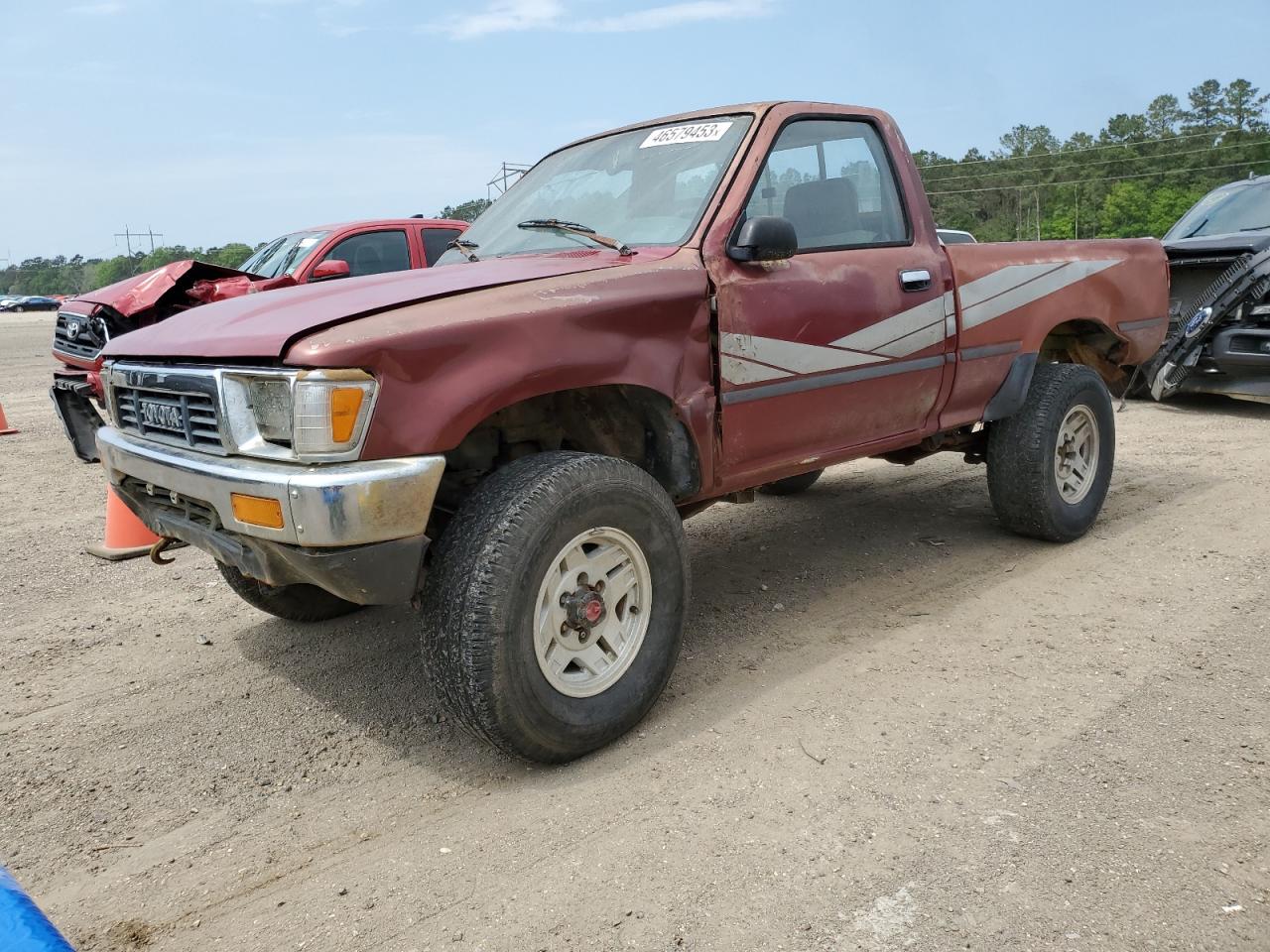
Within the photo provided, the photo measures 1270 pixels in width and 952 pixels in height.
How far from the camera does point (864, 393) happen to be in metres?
3.95

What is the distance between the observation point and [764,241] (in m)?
3.30

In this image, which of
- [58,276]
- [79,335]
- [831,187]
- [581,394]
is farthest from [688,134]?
[58,276]

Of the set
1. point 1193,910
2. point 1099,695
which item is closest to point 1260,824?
point 1193,910

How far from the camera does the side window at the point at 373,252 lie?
7930 millimetres

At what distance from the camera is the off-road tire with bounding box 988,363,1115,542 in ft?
15.5

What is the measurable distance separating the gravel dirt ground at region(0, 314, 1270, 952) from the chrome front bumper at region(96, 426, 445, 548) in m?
0.84

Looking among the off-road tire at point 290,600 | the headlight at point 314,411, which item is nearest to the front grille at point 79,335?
the off-road tire at point 290,600

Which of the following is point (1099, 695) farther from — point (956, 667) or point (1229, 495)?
point (1229, 495)

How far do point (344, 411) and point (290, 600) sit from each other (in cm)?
175

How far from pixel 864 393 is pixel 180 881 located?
2.91 m

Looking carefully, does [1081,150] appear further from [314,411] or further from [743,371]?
[314,411]

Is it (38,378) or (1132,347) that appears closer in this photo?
(1132,347)

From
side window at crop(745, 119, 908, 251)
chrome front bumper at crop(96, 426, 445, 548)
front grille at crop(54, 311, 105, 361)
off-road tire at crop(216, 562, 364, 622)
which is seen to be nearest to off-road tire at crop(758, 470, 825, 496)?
side window at crop(745, 119, 908, 251)

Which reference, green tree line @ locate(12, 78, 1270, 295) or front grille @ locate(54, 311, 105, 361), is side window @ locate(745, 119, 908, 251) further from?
green tree line @ locate(12, 78, 1270, 295)
